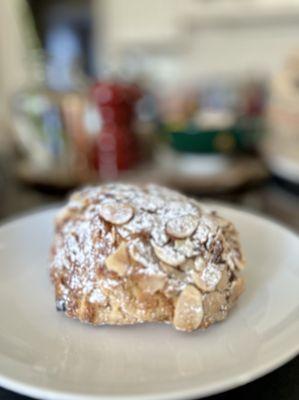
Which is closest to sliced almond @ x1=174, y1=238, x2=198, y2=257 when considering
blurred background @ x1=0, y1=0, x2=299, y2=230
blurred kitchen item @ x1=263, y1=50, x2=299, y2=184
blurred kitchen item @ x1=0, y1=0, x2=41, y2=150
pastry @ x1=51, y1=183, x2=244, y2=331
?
pastry @ x1=51, y1=183, x2=244, y2=331

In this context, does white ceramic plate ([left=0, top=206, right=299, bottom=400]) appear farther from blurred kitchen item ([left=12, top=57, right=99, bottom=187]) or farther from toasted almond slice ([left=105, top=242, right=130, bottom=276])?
blurred kitchen item ([left=12, top=57, right=99, bottom=187])

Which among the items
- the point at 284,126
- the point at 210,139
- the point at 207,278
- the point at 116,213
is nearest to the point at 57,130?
the point at 210,139

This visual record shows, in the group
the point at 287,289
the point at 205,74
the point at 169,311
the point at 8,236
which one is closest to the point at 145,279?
the point at 169,311

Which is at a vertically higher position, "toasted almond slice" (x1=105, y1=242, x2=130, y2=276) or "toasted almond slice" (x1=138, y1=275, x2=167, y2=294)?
"toasted almond slice" (x1=105, y1=242, x2=130, y2=276)

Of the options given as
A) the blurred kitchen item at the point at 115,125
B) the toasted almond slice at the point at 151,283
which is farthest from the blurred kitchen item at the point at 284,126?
the toasted almond slice at the point at 151,283

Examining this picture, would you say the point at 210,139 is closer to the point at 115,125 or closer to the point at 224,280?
the point at 115,125

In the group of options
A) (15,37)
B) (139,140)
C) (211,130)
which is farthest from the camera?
(15,37)
